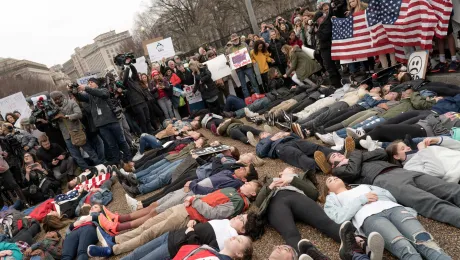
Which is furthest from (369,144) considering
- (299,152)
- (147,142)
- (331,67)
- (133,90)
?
(133,90)

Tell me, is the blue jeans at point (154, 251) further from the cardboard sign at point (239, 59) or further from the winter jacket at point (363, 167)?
the cardboard sign at point (239, 59)

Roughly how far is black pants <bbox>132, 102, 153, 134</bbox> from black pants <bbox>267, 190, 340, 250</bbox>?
23.2 ft

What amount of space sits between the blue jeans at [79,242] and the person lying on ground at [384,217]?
352 cm

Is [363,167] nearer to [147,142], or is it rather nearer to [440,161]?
[440,161]

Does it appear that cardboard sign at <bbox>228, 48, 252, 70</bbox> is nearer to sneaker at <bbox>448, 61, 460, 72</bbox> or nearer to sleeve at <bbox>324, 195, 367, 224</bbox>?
Answer: sneaker at <bbox>448, 61, 460, 72</bbox>

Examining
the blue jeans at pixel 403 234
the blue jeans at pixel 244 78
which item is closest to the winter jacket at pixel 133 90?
the blue jeans at pixel 244 78

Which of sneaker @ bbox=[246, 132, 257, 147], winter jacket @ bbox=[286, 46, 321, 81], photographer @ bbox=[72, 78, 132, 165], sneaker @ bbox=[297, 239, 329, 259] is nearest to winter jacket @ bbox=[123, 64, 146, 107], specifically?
photographer @ bbox=[72, 78, 132, 165]

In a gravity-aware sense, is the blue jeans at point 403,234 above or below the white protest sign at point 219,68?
below

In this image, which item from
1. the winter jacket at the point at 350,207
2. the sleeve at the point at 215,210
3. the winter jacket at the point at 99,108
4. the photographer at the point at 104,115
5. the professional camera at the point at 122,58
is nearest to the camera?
the winter jacket at the point at 350,207

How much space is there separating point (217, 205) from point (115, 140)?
5.14 m

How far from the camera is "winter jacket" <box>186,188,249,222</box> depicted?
15.4ft

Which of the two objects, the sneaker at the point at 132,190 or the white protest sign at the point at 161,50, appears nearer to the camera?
the sneaker at the point at 132,190

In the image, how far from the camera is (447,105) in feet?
18.1

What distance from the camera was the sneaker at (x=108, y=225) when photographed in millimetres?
5281
